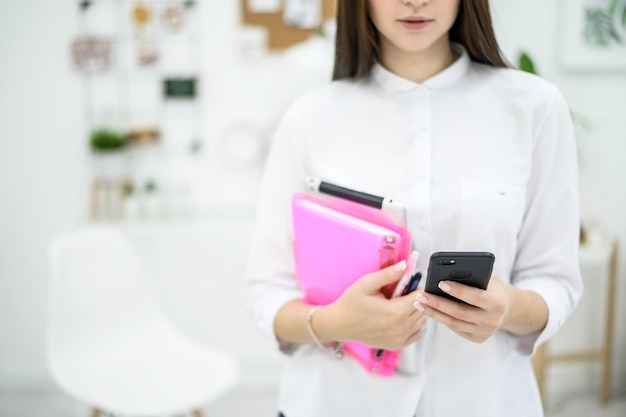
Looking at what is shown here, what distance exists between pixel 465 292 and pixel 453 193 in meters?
0.21

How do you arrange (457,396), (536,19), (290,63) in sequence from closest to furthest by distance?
(457,396) < (290,63) < (536,19)

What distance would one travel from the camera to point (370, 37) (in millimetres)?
1034

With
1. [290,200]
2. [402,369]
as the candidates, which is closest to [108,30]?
[290,200]

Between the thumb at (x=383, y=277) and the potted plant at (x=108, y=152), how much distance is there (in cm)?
245

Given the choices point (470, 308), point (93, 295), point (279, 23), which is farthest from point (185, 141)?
point (470, 308)

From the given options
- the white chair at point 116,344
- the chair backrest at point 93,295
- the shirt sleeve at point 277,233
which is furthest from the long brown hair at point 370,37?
the chair backrest at point 93,295

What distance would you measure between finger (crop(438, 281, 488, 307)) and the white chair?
137cm

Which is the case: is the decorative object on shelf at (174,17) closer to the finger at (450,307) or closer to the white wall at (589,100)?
the white wall at (589,100)

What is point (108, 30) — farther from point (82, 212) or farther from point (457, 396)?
point (457, 396)

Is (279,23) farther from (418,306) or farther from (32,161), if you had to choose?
(418,306)

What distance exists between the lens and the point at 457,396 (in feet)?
3.23

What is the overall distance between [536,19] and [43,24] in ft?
7.74

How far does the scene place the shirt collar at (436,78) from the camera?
1.03 m

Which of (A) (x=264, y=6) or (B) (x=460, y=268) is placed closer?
(B) (x=460, y=268)
